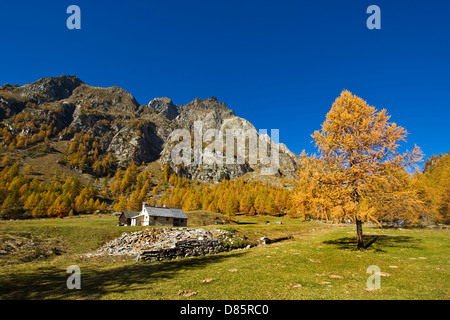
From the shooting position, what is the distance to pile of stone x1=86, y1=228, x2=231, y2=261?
2295 centimetres

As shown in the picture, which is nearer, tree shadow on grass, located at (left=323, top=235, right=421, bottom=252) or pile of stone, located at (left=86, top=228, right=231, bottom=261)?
tree shadow on grass, located at (left=323, top=235, right=421, bottom=252)

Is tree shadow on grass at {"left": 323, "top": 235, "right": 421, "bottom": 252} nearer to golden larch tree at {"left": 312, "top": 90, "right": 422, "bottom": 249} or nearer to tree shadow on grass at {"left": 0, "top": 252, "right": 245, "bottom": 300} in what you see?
golden larch tree at {"left": 312, "top": 90, "right": 422, "bottom": 249}

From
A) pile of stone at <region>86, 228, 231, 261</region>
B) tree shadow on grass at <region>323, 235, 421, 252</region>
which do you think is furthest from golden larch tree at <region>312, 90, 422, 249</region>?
pile of stone at <region>86, 228, 231, 261</region>

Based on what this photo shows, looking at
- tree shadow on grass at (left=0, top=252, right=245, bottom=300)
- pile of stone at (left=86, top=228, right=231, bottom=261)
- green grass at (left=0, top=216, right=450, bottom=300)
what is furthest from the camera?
pile of stone at (left=86, top=228, right=231, bottom=261)

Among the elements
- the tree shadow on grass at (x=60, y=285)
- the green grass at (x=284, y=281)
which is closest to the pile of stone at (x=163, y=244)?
the tree shadow on grass at (x=60, y=285)

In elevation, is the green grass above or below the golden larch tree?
below

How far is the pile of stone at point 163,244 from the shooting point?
23.0 m

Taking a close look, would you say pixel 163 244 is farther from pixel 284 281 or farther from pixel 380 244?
pixel 380 244

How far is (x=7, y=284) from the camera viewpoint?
539 inches

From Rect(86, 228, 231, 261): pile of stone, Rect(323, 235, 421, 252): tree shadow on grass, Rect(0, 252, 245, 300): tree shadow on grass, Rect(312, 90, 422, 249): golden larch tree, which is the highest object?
Rect(312, 90, 422, 249): golden larch tree

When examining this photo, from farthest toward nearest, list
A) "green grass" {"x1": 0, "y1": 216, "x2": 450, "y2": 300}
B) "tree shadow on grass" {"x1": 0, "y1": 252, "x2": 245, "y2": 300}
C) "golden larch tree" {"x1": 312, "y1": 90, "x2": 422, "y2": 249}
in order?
"golden larch tree" {"x1": 312, "y1": 90, "x2": 422, "y2": 249}, "tree shadow on grass" {"x1": 0, "y1": 252, "x2": 245, "y2": 300}, "green grass" {"x1": 0, "y1": 216, "x2": 450, "y2": 300}

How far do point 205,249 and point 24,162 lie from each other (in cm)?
21926

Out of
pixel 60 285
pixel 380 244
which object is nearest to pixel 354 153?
pixel 380 244
